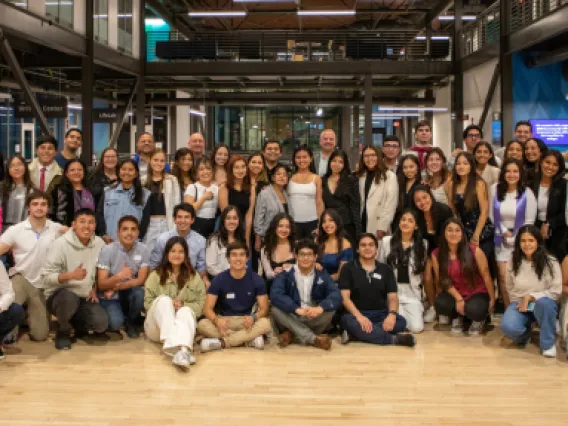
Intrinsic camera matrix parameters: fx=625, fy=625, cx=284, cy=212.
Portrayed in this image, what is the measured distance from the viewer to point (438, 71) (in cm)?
1708

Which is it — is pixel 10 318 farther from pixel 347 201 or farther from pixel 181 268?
pixel 347 201

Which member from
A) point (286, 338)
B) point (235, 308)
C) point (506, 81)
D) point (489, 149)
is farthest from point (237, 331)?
point (506, 81)

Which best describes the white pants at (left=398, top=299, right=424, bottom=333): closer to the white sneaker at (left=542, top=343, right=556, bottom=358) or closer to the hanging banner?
the white sneaker at (left=542, top=343, right=556, bottom=358)

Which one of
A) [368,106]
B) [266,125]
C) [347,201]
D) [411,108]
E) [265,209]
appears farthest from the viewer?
[266,125]

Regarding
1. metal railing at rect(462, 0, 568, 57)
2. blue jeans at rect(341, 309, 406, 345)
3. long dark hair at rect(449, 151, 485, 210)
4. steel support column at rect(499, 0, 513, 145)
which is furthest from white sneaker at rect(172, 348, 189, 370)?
steel support column at rect(499, 0, 513, 145)

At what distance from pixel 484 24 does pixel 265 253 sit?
38.8ft

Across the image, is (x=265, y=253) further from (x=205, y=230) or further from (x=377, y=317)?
(x=377, y=317)

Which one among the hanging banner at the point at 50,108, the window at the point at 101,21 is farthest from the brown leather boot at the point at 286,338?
the window at the point at 101,21

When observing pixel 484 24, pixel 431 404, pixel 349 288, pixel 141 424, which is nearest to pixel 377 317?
pixel 349 288

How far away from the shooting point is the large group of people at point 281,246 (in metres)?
5.02

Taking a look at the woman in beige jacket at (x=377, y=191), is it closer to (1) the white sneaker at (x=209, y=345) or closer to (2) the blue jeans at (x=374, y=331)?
(2) the blue jeans at (x=374, y=331)

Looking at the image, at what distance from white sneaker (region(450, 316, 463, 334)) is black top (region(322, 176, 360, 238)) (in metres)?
1.18

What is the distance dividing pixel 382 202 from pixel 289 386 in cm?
240

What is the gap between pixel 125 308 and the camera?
5434mm
